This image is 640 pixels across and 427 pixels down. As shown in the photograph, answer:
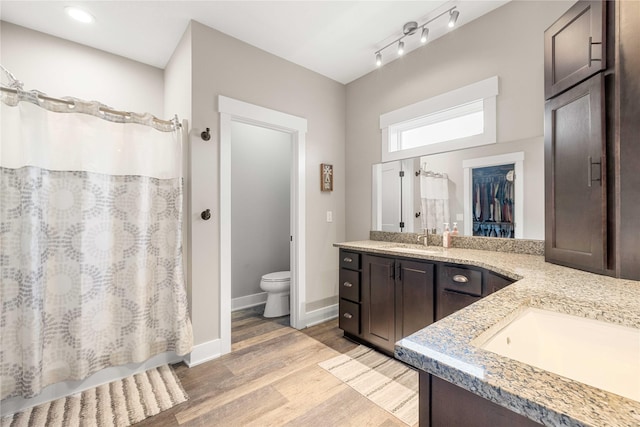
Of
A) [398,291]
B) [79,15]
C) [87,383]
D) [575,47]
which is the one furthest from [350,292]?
[79,15]

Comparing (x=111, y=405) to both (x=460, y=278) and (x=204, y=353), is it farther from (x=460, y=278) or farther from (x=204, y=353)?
(x=460, y=278)

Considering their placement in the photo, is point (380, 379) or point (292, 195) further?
point (292, 195)

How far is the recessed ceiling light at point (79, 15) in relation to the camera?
2098 millimetres

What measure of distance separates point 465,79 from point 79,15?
10.2 ft

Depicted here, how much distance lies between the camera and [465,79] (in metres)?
2.34

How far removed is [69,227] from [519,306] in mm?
2482

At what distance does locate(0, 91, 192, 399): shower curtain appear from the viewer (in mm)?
1666

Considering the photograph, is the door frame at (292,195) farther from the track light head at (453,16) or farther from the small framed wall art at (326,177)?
the track light head at (453,16)

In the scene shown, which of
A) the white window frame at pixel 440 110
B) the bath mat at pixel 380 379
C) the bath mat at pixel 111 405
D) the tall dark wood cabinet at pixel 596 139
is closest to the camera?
the tall dark wood cabinet at pixel 596 139

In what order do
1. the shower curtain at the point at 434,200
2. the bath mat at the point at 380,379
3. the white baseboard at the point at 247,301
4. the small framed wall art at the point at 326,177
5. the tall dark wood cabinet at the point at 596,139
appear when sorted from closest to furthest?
the tall dark wood cabinet at the point at 596,139 < the bath mat at the point at 380,379 < the shower curtain at the point at 434,200 < the small framed wall art at the point at 326,177 < the white baseboard at the point at 247,301

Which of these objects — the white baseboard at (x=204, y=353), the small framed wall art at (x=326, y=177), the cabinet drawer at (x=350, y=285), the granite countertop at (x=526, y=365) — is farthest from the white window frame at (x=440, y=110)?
the white baseboard at (x=204, y=353)

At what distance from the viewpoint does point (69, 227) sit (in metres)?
1.84

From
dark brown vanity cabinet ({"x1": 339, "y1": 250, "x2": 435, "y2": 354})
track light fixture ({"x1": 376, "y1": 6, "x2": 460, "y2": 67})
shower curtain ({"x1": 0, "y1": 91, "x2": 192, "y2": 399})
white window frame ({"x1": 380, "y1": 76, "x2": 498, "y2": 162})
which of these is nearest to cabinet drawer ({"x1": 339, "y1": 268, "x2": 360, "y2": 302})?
dark brown vanity cabinet ({"x1": 339, "y1": 250, "x2": 435, "y2": 354})

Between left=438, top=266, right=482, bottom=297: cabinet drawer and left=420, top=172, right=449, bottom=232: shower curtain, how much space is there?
716mm
